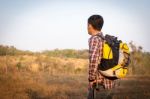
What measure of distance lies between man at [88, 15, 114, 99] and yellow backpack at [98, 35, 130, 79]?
0.20ft

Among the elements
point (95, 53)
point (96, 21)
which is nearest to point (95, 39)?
point (95, 53)

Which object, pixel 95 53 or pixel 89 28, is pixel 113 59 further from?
pixel 89 28

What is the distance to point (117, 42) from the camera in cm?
429

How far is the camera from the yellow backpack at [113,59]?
4211 millimetres

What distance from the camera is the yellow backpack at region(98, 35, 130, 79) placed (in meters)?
4.21

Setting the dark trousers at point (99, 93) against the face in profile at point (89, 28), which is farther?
the face in profile at point (89, 28)

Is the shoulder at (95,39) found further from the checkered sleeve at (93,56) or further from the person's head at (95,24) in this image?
the person's head at (95,24)

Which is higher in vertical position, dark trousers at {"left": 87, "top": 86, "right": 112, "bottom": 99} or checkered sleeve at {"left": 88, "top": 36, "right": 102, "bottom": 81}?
checkered sleeve at {"left": 88, "top": 36, "right": 102, "bottom": 81}

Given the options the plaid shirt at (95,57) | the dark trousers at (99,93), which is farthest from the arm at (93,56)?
the dark trousers at (99,93)

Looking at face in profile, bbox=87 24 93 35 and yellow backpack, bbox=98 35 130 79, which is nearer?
yellow backpack, bbox=98 35 130 79

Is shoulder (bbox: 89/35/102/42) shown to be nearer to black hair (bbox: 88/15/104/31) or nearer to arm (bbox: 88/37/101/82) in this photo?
arm (bbox: 88/37/101/82)

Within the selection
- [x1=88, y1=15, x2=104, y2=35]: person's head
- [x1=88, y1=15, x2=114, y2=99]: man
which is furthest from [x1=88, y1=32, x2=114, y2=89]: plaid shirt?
[x1=88, y1=15, x2=104, y2=35]: person's head

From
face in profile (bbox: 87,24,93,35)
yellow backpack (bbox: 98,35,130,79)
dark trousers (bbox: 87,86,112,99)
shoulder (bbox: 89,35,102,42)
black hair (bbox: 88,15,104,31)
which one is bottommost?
dark trousers (bbox: 87,86,112,99)

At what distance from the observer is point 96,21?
441cm
